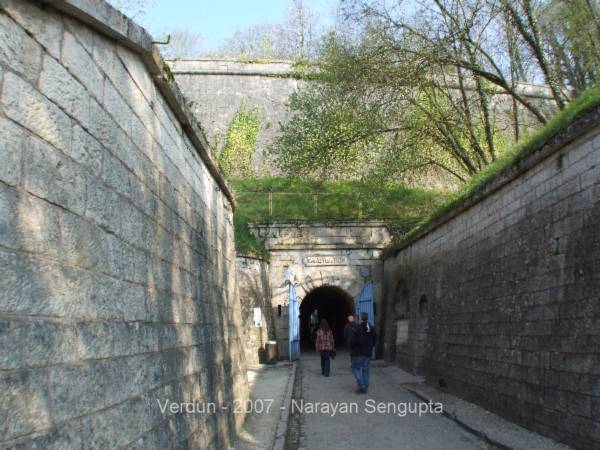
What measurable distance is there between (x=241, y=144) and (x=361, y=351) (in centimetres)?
1813

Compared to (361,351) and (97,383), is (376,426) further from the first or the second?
(97,383)

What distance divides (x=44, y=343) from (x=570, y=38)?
14854 mm

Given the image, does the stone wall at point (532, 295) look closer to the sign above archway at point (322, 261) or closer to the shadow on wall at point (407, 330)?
the shadow on wall at point (407, 330)

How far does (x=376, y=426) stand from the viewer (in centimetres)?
778

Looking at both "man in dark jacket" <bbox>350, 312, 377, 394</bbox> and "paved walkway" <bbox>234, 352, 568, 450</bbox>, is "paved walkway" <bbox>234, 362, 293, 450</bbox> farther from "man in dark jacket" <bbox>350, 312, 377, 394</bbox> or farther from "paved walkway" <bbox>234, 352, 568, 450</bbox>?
"man in dark jacket" <bbox>350, 312, 377, 394</bbox>

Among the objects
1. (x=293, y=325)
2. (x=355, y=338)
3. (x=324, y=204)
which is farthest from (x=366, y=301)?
(x=355, y=338)

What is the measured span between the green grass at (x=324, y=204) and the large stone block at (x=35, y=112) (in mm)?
15154

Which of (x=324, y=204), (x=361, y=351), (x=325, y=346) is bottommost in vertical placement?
(x=325, y=346)

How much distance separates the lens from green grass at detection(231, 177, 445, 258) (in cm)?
1894

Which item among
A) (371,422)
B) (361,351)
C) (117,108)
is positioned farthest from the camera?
(361,351)

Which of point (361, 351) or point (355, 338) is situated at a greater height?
point (355, 338)

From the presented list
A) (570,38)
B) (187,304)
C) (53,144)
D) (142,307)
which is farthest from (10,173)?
(570,38)

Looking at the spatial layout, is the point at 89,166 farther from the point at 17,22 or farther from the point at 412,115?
the point at 412,115

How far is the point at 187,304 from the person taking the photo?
4.93 m
